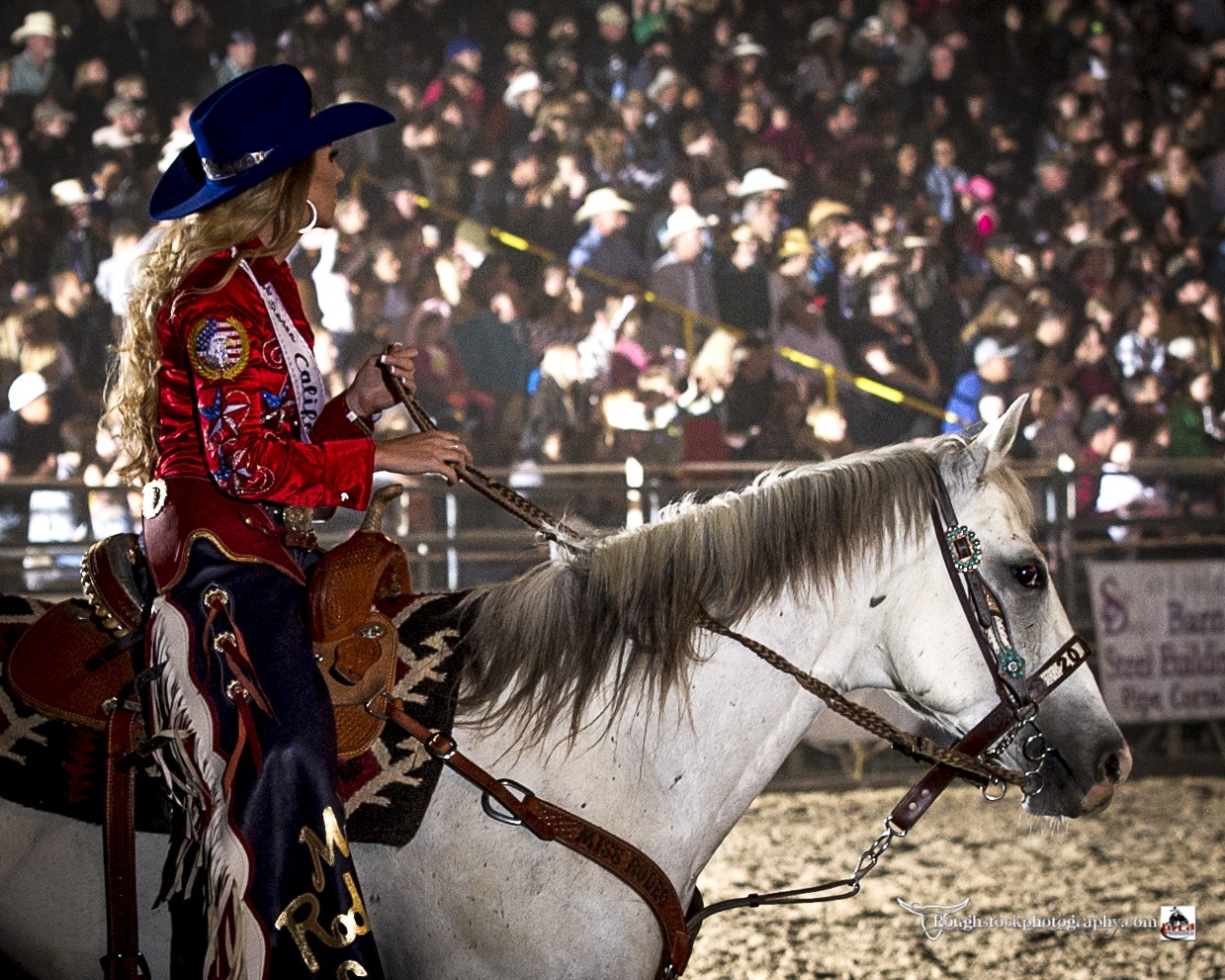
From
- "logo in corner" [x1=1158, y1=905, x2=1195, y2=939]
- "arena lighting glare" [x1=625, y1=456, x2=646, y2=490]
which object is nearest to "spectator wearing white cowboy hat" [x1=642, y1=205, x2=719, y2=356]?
"arena lighting glare" [x1=625, y1=456, x2=646, y2=490]

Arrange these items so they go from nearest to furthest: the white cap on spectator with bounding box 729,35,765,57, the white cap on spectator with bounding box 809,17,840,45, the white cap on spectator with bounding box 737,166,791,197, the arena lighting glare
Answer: the arena lighting glare
the white cap on spectator with bounding box 737,166,791,197
the white cap on spectator with bounding box 729,35,765,57
the white cap on spectator with bounding box 809,17,840,45

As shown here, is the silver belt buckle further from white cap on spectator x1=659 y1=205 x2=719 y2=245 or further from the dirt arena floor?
white cap on spectator x1=659 y1=205 x2=719 y2=245

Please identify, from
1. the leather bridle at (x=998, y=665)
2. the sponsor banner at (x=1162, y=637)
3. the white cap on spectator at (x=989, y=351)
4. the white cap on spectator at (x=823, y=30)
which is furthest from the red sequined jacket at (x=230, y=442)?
the white cap on spectator at (x=823, y=30)

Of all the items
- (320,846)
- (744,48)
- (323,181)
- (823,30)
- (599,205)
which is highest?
(823,30)

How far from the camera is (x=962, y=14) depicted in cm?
1007

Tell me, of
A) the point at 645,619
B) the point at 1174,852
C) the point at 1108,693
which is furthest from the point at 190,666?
the point at 1108,693

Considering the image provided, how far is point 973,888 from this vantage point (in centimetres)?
458

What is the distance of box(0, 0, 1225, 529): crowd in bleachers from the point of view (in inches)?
278

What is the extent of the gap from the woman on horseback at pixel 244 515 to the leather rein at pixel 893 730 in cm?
19

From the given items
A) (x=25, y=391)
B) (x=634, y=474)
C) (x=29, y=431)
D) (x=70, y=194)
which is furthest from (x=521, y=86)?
(x=29, y=431)

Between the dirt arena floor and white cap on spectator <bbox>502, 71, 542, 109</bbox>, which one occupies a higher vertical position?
white cap on spectator <bbox>502, 71, 542, 109</bbox>

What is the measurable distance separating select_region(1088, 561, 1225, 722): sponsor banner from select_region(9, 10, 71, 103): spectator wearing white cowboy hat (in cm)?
671

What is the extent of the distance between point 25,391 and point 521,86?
12.5 feet

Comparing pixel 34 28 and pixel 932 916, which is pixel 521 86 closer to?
pixel 34 28
